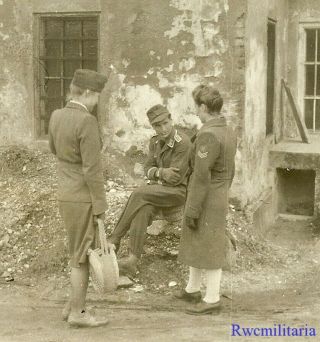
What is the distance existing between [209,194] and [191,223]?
30cm

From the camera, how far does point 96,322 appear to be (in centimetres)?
579

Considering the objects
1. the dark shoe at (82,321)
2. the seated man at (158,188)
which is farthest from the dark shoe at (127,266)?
the dark shoe at (82,321)

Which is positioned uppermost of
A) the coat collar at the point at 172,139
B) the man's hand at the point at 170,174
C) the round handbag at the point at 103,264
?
the coat collar at the point at 172,139

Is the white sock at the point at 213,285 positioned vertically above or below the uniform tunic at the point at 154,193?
below

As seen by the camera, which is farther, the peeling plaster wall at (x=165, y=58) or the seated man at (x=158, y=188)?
the peeling plaster wall at (x=165, y=58)

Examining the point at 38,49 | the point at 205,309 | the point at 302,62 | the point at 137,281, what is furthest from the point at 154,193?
the point at 302,62

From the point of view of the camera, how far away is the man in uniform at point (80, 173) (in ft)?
18.0

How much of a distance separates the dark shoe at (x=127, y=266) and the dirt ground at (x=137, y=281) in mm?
168

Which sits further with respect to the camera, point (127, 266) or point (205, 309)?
point (127, 266)

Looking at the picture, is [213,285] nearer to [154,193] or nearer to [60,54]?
[154,193]

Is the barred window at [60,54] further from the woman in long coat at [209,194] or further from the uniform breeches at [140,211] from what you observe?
the woman in long coat at [209,194]

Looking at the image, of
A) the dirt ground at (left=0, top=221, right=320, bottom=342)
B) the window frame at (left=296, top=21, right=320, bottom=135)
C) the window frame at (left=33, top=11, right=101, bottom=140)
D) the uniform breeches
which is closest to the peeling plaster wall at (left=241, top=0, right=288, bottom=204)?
the window frame at (left=296, top=21, right=320, bottom=135)

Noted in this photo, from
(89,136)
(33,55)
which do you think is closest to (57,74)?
(33,55)

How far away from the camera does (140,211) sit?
6.87m
